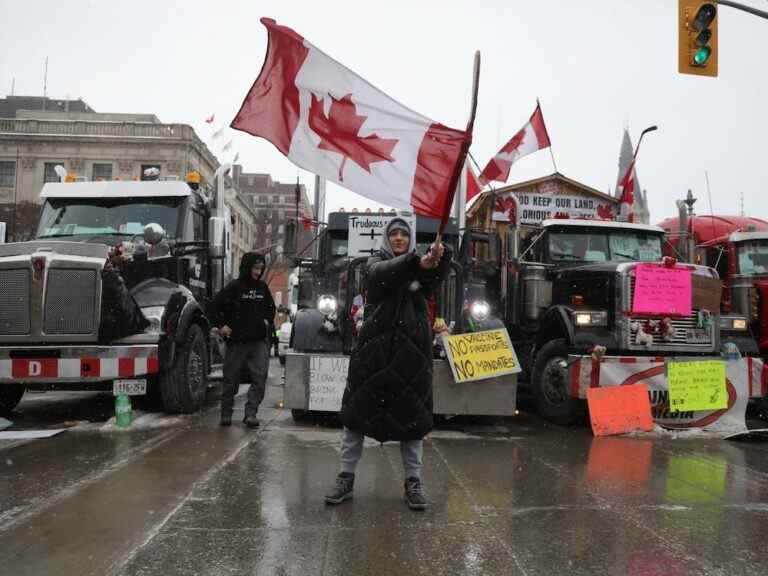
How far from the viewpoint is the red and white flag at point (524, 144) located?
14.0 meters

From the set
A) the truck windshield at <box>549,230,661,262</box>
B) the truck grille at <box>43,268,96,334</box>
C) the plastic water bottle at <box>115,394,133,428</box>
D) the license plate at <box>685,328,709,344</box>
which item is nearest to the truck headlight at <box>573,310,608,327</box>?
the license plate at <box>685,328,709,344</box>

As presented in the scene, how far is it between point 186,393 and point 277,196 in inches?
4563

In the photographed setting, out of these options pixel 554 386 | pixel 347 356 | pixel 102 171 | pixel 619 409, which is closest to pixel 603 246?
pixel 554 386

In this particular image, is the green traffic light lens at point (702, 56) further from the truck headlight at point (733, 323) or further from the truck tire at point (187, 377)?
the truck tire at point (187, 377)

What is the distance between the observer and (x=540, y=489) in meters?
4.77

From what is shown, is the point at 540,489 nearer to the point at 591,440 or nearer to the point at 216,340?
the point at 591,440

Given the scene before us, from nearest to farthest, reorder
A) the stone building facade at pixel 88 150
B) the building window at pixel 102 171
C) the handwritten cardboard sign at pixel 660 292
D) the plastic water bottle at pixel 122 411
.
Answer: the plastic water bottle at pixel 122 411 < the handwritten cardboard sign at pixel 660 292 < the stone building facade at pixel 88 150 < the building window at pixel 102 171

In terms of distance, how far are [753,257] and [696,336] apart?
318cm

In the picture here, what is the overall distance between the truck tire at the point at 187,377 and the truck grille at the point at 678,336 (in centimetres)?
508

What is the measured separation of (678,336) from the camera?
792 centimetres

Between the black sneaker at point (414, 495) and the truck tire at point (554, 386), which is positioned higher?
the truck tire at point (554, 386)

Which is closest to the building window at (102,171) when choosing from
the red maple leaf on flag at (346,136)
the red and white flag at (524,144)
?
the red and white flag at (524,144)

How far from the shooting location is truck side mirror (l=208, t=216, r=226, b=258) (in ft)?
29.1

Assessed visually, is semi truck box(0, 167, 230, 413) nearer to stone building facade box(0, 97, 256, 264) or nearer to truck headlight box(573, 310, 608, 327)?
truck headlight box(573, 310, 608, 327)
